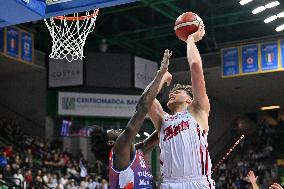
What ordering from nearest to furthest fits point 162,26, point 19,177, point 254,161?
point 19,177 < point 162,26 < point 254,161

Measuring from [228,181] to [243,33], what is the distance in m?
6.62

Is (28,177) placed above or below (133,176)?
below

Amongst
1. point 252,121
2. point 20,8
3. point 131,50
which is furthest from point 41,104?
point 20,8

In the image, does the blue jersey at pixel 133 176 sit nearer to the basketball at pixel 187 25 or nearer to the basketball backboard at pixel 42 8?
Answer: the basketball at pixel 187 25

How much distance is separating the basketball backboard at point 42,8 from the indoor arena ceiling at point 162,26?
1142 cm

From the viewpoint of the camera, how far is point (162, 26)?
21.2 metres

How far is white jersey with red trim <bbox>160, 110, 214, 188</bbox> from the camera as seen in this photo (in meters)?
3.92

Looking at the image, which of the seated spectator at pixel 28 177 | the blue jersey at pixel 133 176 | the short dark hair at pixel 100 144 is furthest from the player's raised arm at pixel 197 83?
the seated spectator at pixel 28 177

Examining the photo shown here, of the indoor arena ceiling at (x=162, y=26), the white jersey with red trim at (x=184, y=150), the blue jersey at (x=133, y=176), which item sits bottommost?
the blue jersey at (x=133, y=176)

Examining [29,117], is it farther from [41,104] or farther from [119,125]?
[119,125]

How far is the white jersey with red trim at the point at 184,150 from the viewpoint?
392cm

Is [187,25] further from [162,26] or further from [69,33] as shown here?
[162,26]

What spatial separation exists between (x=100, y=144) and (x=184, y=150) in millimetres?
774

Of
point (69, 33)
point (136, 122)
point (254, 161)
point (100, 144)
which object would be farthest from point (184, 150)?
point (254, 161)
